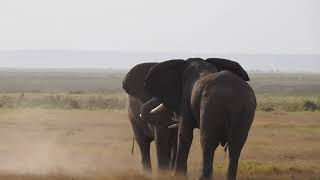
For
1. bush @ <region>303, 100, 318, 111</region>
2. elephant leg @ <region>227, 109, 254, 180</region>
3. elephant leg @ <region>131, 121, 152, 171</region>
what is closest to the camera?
elephant leg @ <region>227, 109, 254, 180</region>

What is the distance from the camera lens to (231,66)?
1616 cm

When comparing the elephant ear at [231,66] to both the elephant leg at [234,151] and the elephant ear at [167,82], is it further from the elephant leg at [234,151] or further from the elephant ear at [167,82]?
the elephant leg at [234,151]

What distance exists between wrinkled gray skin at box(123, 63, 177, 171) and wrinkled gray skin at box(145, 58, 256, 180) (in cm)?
113

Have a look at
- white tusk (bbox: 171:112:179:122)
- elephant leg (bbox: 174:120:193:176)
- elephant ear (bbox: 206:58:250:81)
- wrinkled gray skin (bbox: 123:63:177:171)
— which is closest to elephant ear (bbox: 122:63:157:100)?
wrinkled gray skin (bbox: 123:63:177:171)

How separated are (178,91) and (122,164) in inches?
309

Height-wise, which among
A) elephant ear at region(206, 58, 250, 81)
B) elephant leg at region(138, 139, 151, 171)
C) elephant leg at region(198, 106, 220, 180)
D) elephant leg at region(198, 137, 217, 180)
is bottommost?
elephant leg at region(138, 139, 151, 171)

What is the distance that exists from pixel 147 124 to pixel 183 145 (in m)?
3.23

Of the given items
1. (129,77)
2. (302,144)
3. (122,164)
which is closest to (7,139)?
(122,164)

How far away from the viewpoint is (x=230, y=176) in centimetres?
1408

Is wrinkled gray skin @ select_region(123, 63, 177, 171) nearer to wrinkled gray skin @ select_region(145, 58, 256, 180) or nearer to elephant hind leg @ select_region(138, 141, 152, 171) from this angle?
elephant hind leg @ select_region(138, 141, 152, 171)

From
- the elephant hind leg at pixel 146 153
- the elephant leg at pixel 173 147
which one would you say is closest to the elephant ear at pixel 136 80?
the elephant hind leg at pixel 146 153

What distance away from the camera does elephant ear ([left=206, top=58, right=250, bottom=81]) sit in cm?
1602

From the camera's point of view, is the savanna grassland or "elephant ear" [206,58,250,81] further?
the savanna grassland

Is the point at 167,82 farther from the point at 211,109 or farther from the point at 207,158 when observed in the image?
the point at 211,109
